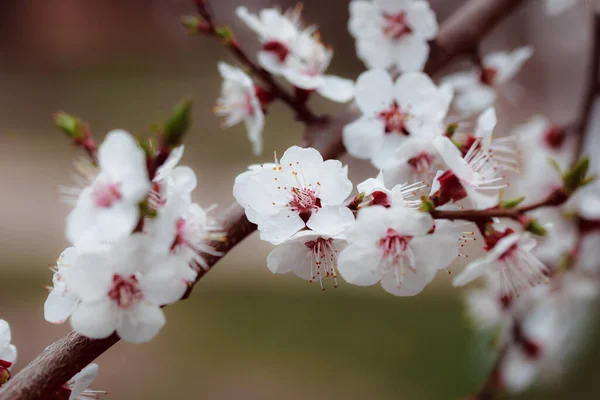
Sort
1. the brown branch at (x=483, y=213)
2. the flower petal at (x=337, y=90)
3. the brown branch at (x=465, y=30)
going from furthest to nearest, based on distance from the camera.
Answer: the brown branch at (x=465, y=30) < the flower petal at (x=337, y=90) < the brown branch at (x=483, y=213)

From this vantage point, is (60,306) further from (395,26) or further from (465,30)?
(465,30)

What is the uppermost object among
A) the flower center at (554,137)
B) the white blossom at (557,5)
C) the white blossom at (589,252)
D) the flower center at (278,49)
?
the white blossom at (557,5)

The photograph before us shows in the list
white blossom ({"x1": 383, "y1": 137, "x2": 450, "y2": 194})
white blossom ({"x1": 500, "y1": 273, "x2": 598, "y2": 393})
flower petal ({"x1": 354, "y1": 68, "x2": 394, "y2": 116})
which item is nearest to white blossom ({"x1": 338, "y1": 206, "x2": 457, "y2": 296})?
white blossom ({"x1": 383, "y1": 137, "x2": 450, "y2": 194})

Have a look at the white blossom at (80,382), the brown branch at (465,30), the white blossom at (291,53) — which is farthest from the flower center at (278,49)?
the white blossom at (80,382)

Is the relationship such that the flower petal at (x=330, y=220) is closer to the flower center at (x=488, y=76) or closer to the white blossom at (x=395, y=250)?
the white blossom at (x=395, y=250)

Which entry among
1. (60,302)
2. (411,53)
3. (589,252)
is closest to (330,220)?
(60,302)

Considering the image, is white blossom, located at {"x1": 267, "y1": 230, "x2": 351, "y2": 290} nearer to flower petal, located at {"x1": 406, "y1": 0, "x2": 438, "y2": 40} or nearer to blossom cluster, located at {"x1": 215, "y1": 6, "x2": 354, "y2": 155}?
blossom cluster, located at {"x1": 215, "y1": 6, "x2": 354, "y2": 155}

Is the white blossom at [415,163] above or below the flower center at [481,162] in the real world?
above

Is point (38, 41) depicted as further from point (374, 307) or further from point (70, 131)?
point (70, 131)
